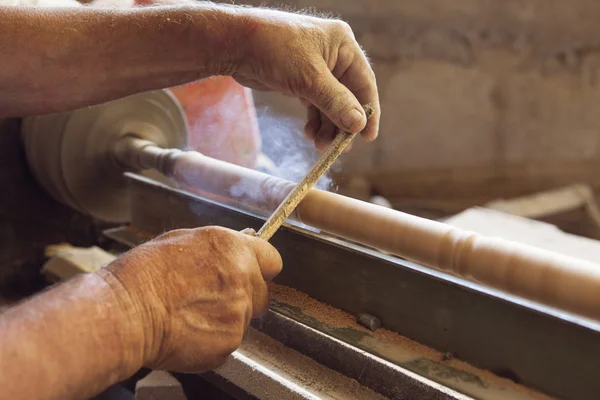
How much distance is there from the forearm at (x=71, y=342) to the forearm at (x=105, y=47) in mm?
562

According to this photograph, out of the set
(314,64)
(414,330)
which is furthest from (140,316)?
(314,64)

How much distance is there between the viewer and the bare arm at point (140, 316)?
0.57 metres

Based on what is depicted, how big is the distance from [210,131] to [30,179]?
0.55 metres

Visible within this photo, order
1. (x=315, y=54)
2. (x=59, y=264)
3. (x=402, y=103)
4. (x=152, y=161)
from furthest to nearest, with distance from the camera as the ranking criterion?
(x=402, y=103)
(x=59, y=264)
(x=152, y=161)
(x=315, y=54)

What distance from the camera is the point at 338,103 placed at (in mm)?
917

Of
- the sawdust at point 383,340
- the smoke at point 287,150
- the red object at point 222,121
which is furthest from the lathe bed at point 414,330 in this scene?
the red object at point 222,121

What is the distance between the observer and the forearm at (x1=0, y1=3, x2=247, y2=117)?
40.3 inches

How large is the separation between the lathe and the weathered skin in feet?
0.55

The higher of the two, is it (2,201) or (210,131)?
(210,131)

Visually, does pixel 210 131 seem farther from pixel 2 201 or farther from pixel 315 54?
pixel 315 54

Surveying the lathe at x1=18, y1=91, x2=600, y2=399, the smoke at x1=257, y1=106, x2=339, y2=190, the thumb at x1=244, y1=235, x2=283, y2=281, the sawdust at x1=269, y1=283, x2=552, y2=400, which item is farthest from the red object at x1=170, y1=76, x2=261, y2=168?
the thumb at x1=244, y1=235, x2=283, y2=281

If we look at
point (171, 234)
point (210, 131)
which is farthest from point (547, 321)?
point (210, 131)

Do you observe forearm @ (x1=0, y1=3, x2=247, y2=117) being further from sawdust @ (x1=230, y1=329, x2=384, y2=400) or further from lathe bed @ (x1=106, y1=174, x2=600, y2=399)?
sawdust @ (x1=230, y1=329, x2=384, y2=400)

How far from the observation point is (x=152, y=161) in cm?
129
